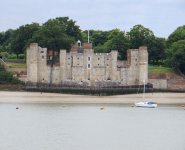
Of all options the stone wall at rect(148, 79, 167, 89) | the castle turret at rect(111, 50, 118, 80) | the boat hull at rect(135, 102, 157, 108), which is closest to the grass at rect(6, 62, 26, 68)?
the castle turret at rect(111, 50, 118, 80)

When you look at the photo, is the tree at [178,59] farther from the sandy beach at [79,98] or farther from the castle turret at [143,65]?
the sandy beach at [79,98]

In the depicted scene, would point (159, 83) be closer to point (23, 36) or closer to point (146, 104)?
point (146, 104)

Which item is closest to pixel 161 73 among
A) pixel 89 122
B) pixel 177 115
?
pixel 177 115

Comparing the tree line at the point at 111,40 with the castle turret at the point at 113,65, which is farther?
the tree line at the point at 111,40

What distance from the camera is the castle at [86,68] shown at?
259 feet

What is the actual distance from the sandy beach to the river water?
135 inches

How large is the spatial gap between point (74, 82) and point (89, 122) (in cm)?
2954

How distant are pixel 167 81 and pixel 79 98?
72.8 feet

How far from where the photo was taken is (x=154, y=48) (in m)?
99.1

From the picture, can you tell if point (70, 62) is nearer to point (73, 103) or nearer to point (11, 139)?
point (73, 103)

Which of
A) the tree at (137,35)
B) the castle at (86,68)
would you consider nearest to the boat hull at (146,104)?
the castle at (86,68)

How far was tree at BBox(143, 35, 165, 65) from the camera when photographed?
99.3 m

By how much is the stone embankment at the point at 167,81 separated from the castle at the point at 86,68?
293 centimetres

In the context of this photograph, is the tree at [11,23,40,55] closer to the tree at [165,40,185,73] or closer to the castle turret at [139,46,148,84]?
the castle turret at [139,46,148,84]
